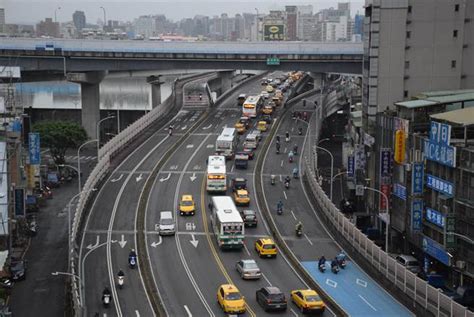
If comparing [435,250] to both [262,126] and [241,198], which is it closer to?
[241,198]

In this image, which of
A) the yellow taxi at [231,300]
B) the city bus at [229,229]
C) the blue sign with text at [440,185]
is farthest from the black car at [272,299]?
the blue sign with text at [440,185]

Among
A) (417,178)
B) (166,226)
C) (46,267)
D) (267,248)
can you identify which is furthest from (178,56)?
(417,178)

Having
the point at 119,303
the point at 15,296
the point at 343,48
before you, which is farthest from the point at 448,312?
the point at 343,48

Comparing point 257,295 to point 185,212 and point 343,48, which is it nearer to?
point 185,212

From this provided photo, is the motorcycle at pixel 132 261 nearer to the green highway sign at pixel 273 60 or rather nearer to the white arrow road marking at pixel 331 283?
the white arrow road marking at pixel 331 283

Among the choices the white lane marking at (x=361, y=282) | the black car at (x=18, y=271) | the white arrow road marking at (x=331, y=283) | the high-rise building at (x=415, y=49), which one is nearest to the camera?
the white arrow road marking at (x=331, y=283)
